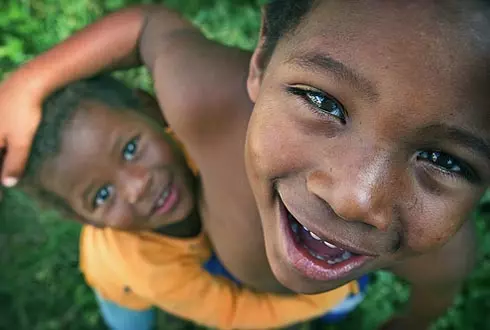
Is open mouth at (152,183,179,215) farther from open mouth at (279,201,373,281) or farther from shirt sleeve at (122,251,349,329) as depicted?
open mouth at (279,201,373,281)

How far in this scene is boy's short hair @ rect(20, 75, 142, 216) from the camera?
1768mm

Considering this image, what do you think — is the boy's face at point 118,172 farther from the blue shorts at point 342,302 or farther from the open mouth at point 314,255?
the open mouth at point 314,255

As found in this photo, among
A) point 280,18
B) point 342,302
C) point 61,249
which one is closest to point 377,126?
point 280,18

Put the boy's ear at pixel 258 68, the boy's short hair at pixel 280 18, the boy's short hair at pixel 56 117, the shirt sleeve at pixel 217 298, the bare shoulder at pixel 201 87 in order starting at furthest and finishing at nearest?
the shirt sleeve at pixel 217 298 → the boy's short hair at pixel 56 117 → the bare shoulder at pixel 201 87 → the boy's ear at pixel 258 68 → the boy's short hair at pixel 280 18

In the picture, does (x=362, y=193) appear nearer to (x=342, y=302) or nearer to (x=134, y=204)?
(x=134, y=204)

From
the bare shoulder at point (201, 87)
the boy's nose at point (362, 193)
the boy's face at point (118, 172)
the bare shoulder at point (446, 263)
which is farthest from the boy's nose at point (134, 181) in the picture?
the boy's nose at point (362, 193)

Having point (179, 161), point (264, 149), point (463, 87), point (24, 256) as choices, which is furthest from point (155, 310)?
point (463, 87)

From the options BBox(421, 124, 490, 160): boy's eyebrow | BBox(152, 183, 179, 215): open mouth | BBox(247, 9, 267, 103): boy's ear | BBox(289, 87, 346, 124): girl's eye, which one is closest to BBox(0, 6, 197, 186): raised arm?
BBox(152, 183, 179, 215): open mouth

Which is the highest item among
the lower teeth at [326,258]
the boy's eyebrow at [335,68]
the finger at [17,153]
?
the boy's eyebrow at [335,68]

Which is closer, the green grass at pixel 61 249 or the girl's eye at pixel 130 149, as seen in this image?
the girl's eye at pixel 130 149

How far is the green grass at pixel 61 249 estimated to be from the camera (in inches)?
101

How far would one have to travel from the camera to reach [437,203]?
1.13m

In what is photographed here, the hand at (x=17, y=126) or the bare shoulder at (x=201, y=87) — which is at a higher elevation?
the bare shoulder at (x=201, y=87)

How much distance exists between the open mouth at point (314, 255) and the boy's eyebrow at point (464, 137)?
307 mm
